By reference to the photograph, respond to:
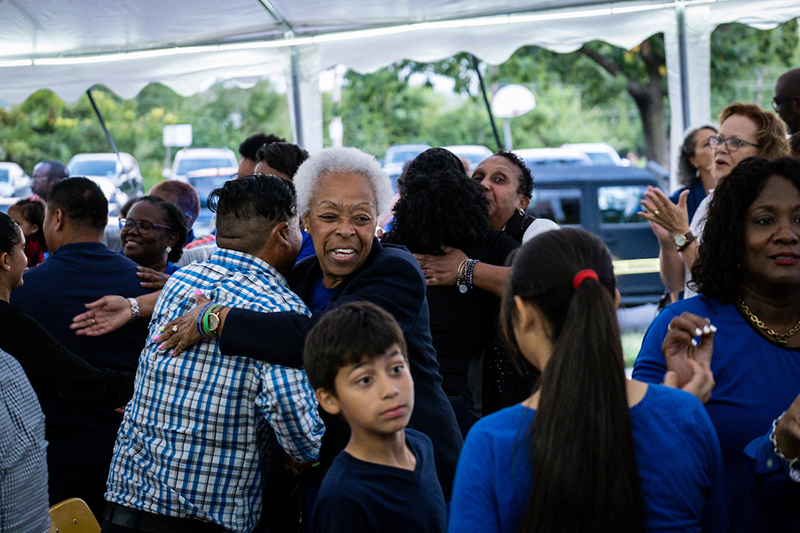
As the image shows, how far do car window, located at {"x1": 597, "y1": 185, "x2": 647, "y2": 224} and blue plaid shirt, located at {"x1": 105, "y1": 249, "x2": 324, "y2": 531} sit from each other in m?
9.65

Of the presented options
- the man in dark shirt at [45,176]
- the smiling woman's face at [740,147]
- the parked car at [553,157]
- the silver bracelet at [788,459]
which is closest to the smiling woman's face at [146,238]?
the smiling woman's face at [740,147]

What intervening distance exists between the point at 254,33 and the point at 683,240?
15.1 feet

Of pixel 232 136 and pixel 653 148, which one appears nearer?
pixel 653 148

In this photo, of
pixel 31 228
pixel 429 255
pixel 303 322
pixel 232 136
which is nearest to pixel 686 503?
pixel 303 322

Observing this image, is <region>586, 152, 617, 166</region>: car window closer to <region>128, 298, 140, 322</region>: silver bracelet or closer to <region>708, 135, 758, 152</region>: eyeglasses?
<region>708, 135, 758, 152</region>: eyeglasses

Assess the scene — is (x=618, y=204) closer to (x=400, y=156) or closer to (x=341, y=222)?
(x=341, y=222)

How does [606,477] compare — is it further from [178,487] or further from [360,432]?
[178,487]

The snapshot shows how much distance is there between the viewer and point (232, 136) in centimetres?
3089

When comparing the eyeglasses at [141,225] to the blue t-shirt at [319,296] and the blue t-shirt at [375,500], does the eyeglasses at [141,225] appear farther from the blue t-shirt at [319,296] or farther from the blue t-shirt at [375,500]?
the blue t-shirt at [375,500]

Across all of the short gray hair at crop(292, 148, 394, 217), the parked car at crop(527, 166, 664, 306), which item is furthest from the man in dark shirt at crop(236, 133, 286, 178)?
the parked car at crop(527, 166, 664, 306)

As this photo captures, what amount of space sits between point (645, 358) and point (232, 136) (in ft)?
99.6

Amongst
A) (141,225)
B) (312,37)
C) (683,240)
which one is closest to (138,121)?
(312,37)

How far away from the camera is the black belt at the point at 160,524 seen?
85.7 inches

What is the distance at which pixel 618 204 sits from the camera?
11234mm
